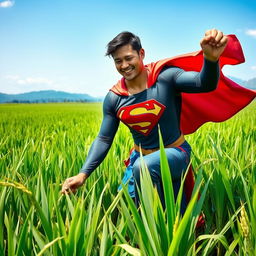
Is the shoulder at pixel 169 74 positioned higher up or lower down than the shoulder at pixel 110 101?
higher up

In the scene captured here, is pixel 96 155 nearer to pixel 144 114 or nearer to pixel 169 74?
pixel 144 114

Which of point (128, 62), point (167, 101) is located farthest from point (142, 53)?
point (167, 101)

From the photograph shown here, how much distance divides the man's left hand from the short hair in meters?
0.46

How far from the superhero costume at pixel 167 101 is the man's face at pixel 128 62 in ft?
0.24

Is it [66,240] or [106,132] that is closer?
[66,240]

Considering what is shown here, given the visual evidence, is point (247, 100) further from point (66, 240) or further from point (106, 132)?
point (66, 240)

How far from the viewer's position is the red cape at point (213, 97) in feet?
5.50

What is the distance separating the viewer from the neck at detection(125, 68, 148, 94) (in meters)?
1.60

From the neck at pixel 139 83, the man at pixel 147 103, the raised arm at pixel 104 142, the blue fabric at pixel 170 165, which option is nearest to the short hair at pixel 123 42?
the man at pixel 147 103

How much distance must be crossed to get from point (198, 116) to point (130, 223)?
97 centimetres

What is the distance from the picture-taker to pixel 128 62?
5.11ft

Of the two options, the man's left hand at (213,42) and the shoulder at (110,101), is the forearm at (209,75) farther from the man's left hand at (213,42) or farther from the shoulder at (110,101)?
the shoulder at (110,101)

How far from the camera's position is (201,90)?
1441mm

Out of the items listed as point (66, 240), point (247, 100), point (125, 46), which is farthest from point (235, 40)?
point (66, 240)
